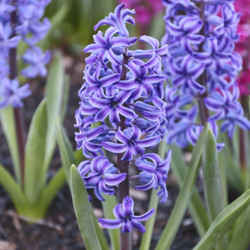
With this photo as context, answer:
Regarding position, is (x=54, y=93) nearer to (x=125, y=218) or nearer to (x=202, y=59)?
(x=202, y=59)

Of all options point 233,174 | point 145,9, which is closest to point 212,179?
point 233,174

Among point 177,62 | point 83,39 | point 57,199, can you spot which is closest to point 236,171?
point 177,62

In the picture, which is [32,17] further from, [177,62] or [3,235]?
[3,235]

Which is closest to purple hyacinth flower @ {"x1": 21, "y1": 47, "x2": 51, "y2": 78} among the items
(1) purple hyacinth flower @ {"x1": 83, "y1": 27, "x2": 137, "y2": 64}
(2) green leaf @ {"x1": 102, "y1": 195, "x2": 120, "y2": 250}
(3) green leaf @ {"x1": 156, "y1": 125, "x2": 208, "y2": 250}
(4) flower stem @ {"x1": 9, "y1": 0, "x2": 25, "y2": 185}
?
(4) flower stem @ {"x1": 9, "y1": 0, "x2": 25, "y2": 185}

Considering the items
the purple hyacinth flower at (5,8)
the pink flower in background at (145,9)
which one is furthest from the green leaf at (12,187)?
the pink flower in background at (145,9)

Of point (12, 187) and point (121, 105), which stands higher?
point (121, 105)

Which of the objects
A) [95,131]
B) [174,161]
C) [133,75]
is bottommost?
[174,161]

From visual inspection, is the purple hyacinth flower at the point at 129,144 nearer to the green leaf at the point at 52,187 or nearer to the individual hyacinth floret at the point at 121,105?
the individual hyacinth floret at the point at 121,105

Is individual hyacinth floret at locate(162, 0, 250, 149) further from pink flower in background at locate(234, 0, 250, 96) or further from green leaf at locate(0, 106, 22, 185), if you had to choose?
green leaf at locate(0, 106, 22, 185)
